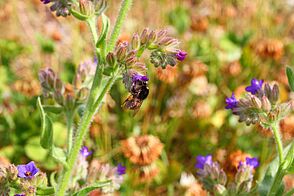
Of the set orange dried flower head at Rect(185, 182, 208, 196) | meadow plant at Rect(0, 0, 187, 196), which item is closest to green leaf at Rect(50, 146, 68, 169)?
meadow plant at Rect(0, 0, 187, 196)

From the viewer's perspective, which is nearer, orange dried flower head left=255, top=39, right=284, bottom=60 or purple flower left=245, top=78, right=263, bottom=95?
purple flower left=245, top=78, right=263, bottom=95

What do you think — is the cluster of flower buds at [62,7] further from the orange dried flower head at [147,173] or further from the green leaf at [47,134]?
the orange dried flower head at [147,173]

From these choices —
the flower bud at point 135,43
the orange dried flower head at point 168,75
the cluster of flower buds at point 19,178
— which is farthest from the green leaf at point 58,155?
the orange dried flower head at point 168,75

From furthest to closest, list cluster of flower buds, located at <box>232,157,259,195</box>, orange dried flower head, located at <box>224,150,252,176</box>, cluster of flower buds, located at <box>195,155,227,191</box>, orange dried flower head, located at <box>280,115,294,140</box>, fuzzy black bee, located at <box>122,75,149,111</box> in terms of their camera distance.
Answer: orange dried flower head, located at <box>280,115,294,140</box> < orange dried flower head, located at <box>224,150,252,176</box> < cluster of flower buds, located at <box>195,155,227,191</box> < cluster of flower buds, located at <box>232,157,259,195</box> < fuzzy black bee, located at <box>122,75,149,111</box>

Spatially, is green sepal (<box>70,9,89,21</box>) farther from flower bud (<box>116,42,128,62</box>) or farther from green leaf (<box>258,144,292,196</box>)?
green leaf (<box>258,144,292,196</box>)

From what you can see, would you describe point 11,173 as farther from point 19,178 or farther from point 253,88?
point 253,88

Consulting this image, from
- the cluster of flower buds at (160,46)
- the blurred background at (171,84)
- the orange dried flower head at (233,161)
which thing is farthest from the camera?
the blurred background at (171,84)
